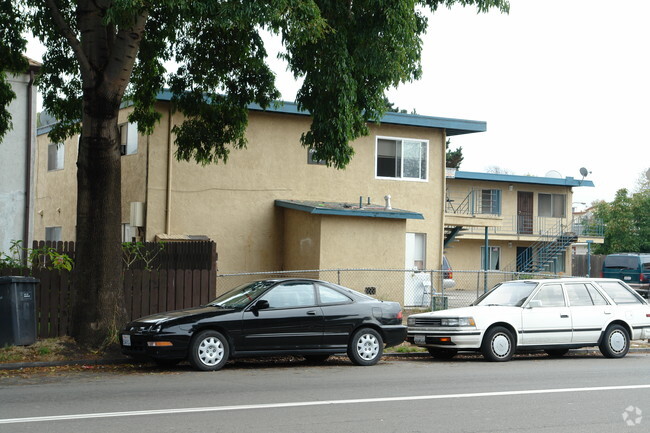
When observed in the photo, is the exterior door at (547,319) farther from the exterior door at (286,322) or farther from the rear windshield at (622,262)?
the rear windshield at (622,262)

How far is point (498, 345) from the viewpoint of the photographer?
1449 centimetres

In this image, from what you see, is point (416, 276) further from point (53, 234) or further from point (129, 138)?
point (53, 234)

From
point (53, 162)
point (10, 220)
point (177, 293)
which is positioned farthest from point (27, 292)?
point (53, 162)

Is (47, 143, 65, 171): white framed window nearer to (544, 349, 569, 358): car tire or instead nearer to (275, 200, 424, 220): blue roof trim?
(275, 200, 424, 220): blue roof trim

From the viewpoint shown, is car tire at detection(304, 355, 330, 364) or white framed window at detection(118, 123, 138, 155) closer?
car tire at detection(304, 355, 330, 364)

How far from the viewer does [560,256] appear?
41.9 meters

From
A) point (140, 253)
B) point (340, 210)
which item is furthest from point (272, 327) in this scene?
point (340, 210)

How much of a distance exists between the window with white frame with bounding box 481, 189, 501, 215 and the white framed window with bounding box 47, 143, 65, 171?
21.3 metres

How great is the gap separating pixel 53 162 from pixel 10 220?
8.57m

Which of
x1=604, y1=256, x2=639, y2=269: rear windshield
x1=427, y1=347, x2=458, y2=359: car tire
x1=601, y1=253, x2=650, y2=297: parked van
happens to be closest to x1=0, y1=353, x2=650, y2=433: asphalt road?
x1=427, y1=347, x2=458, y2=359: car tire

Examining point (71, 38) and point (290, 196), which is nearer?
point (71, 38)

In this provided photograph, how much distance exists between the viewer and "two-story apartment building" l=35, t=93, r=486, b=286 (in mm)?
22328

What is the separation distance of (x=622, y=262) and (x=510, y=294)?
21.7 metres

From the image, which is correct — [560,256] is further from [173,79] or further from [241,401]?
[241,401]
